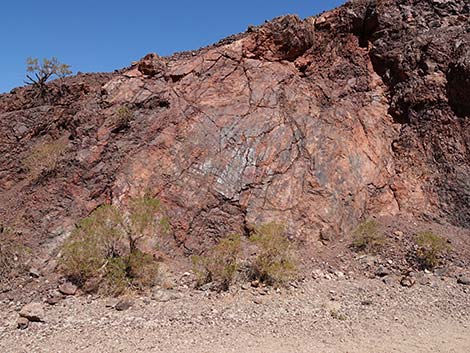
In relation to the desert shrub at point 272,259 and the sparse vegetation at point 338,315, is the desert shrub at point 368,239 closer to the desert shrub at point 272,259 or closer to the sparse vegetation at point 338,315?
the desert shrub at point 272,259

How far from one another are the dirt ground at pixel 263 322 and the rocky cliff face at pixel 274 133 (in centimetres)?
257

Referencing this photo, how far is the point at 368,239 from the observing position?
1092cm

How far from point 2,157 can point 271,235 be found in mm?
9837

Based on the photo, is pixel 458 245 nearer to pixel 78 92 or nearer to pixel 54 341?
pixel 54 341

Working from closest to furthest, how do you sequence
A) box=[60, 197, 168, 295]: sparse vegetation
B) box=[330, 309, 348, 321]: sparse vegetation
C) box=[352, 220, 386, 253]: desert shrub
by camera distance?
box=[330, 309, 348, 321]: sparse vegetation, box=[60, 197, 168, 295]: sparse vegetation, box=[352, 220, 386, 253]: desert shrub

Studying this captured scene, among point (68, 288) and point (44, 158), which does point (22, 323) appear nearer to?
point (68, 288)

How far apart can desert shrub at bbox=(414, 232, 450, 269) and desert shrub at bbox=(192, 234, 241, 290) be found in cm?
471

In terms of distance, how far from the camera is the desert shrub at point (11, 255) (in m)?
9.23

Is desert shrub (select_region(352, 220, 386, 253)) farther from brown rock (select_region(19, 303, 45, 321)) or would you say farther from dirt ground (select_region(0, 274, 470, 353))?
brown rock (select_region(19, 303, 45, 321))

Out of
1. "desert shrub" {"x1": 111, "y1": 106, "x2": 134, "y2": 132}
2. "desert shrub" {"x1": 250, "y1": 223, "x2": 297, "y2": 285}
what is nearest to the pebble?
"desert shrub" {"x1": 250, "y1": 223, "x2": 297, "y2": 285}

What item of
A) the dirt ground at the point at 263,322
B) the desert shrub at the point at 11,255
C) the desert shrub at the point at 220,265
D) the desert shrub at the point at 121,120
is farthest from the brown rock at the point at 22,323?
the desert shrub at the point at 121,120

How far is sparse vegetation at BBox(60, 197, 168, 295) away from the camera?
8.89 meters

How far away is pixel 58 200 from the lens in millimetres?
11156

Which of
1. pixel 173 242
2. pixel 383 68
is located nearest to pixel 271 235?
pixel 173 242
